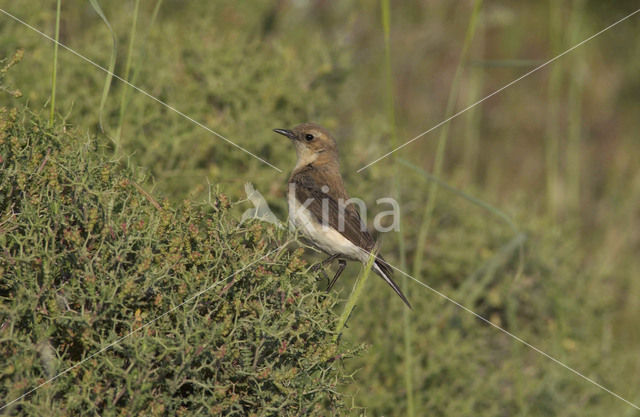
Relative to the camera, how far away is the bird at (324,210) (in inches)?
152

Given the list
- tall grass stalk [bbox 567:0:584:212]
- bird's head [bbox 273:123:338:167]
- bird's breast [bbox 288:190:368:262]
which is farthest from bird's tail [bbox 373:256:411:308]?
tall grass stalk [bbox 567:0:584:212]

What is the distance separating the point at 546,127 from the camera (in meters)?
8.92

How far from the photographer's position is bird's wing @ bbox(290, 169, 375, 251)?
3.90 metres

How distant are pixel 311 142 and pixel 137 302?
2.23m

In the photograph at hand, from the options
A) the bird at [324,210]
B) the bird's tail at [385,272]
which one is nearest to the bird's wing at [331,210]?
the bird at [324,210]

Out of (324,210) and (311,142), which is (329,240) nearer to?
(324,210)

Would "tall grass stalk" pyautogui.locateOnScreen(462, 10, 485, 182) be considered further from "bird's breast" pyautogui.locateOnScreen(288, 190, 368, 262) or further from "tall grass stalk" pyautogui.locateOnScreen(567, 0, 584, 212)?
"bird's breast" pyautogui.locateOnScreen(288, 190, 368, 262)

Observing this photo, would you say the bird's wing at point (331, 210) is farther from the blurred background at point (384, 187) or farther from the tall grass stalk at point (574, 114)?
the tall grass stalk at point (574, 114)

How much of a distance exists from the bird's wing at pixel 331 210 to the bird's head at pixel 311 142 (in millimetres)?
295

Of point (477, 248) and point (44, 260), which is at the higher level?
point (44, 260)

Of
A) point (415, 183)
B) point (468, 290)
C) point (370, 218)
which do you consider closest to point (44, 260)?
point (370, 218)

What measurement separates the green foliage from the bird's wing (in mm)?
1052

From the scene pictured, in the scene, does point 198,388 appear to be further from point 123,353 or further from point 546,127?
point 546,127

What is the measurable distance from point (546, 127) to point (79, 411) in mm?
7572
